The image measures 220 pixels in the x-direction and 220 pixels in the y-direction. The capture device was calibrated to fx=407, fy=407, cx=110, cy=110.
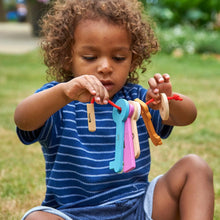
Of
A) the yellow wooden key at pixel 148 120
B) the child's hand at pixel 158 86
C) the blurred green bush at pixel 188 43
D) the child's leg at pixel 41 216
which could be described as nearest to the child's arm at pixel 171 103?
the child's hand at pixel 158 86

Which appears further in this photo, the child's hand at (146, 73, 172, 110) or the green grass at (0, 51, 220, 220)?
the green grass at (0, 51, 220, 220)

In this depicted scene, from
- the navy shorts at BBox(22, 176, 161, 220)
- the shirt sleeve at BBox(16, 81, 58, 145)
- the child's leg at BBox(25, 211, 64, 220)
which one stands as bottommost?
the navy shorts at BBox(22, 176, 161, 220)

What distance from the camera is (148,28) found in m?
1.83

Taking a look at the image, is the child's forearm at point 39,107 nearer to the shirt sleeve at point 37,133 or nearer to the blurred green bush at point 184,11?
the shirt sleeve at point 37,133

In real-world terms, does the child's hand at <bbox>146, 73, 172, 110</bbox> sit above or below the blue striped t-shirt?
above

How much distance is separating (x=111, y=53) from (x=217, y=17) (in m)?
9.58

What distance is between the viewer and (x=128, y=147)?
1.23 metres

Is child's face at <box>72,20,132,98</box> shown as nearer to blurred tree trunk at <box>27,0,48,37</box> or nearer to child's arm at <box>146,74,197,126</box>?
child's arm at <box>146,74,197,126</box>

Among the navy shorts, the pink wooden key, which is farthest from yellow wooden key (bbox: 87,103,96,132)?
the navy shorts

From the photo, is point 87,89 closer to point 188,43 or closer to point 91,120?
point 91,120

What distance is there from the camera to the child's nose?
4.71 feet

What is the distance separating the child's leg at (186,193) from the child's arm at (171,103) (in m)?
0.16

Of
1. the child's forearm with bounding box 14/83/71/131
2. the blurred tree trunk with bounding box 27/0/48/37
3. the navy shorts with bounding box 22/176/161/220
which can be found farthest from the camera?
the blurred tree trunk with bounding box 27/0/48/37

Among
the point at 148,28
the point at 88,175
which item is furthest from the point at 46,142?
the point at 148,28
